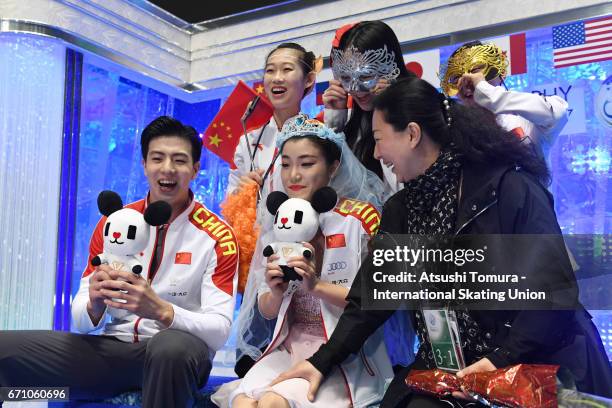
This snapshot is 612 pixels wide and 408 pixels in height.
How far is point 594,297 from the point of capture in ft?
6.01

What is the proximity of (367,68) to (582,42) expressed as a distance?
7.04 feet

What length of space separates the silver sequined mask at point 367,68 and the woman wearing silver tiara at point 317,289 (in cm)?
28

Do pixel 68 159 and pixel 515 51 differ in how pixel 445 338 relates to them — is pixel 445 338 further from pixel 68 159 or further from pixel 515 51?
pixel 68 159

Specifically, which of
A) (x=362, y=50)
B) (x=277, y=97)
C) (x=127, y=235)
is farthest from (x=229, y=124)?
(x=127, y=235)

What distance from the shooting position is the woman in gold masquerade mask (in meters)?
2.61

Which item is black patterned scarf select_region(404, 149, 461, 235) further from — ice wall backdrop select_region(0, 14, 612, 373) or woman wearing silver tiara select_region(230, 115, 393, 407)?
ice wall backdrop select_region(0, 14, 612, 373)

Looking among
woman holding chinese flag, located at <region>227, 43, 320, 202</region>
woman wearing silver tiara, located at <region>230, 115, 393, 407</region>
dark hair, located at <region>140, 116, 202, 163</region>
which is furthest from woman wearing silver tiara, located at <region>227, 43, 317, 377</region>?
woman wearing silver tiara, located at <region>230, 115, 393, 407</region>

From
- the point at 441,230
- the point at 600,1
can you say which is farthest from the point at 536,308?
the point at 600,1

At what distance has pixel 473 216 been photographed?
185 cm

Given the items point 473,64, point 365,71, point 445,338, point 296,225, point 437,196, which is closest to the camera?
point 445,338

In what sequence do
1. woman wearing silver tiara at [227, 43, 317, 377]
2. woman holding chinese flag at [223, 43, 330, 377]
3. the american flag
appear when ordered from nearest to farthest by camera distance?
1. woman holding chinese flag at [223, 43, 330, 377]
2. woman wearing silver tiara at [227, 43, 317, 377]
3. the american flag

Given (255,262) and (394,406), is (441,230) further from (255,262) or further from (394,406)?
(255,262)

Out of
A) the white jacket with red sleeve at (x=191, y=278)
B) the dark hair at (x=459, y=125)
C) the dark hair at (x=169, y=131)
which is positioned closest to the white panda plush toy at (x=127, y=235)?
the white jacket with red sleeve at (x=191, y=278)

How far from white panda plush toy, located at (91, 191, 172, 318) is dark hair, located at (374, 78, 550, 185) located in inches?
34.3
